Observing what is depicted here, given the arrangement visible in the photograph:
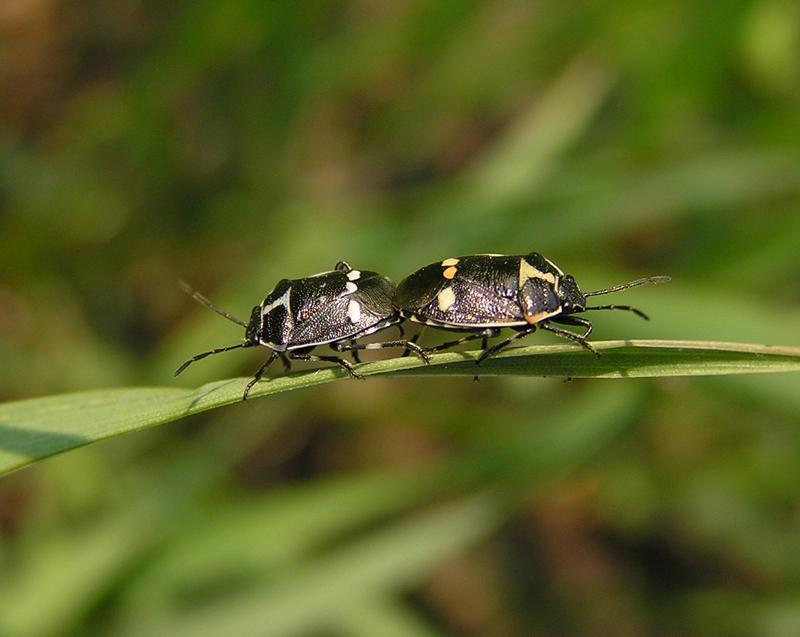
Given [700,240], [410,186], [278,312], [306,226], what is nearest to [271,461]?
[306,226]

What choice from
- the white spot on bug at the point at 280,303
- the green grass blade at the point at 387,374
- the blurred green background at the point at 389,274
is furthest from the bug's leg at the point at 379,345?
the blurred green background at the point at 389,274

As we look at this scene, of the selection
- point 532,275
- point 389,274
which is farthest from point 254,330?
point 389,274

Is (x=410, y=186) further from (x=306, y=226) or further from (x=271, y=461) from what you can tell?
(x=271, y=461)

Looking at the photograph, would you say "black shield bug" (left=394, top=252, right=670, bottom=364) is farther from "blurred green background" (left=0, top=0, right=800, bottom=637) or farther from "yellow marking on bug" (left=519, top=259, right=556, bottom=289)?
"blurred green background" (left=0, top=0, right=800, bottom=637)

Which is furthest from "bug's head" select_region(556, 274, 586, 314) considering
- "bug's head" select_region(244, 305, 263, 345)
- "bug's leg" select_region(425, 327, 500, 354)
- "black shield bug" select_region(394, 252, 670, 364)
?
"bug's head" select_region(244, 305, 263, 345)

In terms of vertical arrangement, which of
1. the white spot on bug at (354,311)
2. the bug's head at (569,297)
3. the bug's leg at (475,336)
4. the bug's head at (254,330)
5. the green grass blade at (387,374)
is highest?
the bug's head at (254,330)

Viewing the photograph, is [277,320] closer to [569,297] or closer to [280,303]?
[280,303]

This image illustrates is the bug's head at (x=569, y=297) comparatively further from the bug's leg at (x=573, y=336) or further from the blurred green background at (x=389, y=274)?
the blurred green background at (x=389, y=274)
